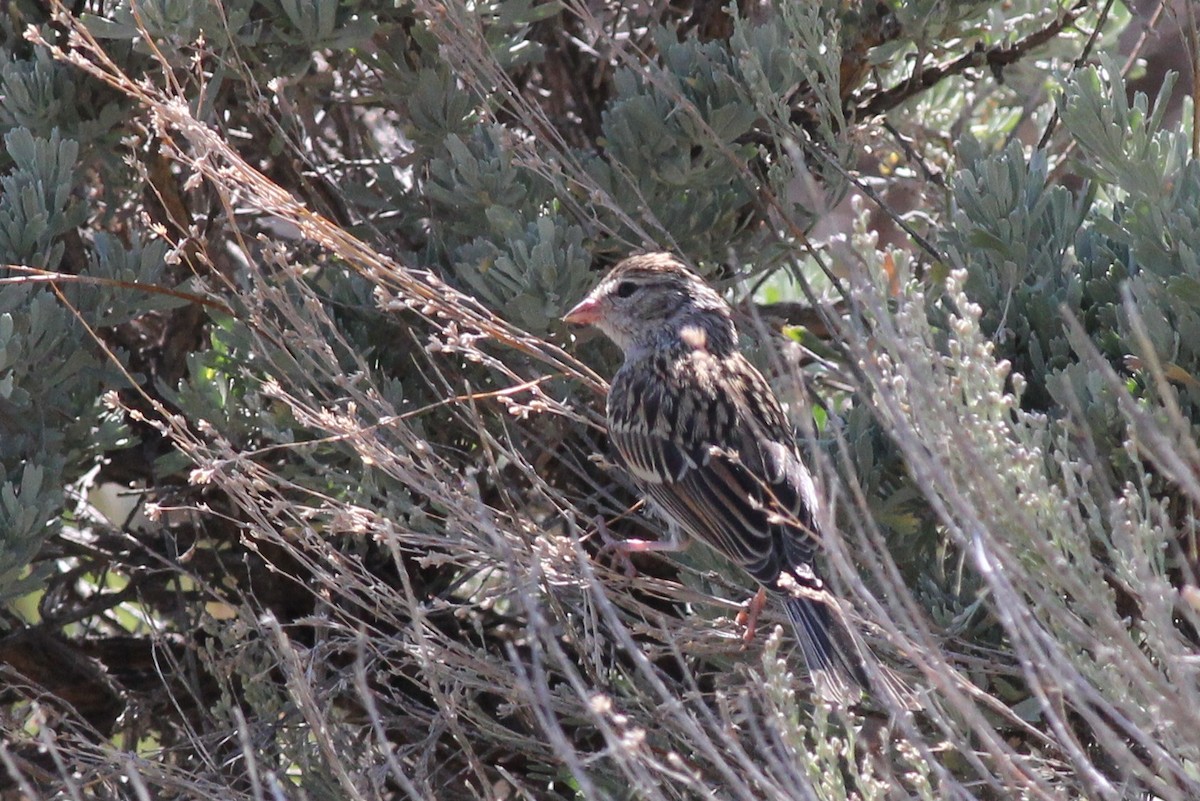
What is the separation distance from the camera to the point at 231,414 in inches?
179

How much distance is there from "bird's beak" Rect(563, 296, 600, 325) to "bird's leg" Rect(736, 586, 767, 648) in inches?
38.3

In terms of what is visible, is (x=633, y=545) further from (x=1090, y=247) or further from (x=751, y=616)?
(x=1090, y=247)

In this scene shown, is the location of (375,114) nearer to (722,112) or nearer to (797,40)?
(722,112)

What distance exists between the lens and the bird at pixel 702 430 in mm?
4273

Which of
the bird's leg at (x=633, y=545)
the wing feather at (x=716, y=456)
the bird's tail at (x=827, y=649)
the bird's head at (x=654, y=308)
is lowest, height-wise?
the bird's tail at (x=827, y=649)

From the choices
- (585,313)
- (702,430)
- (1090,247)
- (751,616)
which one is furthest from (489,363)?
(1090,247)

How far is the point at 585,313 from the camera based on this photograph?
453cm

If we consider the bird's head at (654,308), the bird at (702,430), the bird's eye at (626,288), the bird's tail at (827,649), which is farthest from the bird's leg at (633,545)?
the bird's eye at (626,288)

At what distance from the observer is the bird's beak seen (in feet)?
14.7

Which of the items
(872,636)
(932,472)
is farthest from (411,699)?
(932,472)

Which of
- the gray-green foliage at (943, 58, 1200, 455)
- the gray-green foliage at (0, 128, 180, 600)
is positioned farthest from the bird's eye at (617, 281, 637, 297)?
the gray-green foliage at (0, 128, 180, 600)

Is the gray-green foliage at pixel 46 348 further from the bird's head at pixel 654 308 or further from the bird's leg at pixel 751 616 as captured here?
the bird's leg at pixel 751 616

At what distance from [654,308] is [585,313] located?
51cm

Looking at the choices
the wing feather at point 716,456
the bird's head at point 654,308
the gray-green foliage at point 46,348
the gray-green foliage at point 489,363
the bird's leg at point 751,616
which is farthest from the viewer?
the bird's head at point 654,308
